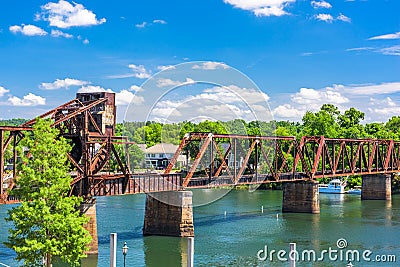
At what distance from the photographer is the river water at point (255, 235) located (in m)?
52.0

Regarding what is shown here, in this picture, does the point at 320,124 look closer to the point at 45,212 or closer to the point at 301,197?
the point at 301,197

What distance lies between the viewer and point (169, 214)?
198 ft

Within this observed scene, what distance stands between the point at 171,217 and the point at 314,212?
32540mm

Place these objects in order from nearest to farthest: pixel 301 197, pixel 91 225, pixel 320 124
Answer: pixel 91 225
pixel 301 197
pixel 320 124

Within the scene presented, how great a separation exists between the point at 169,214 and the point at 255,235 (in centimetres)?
1086

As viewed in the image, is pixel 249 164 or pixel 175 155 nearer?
pixel 175 155

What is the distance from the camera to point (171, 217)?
6031 cm

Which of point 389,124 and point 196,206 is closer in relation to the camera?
point 196,206

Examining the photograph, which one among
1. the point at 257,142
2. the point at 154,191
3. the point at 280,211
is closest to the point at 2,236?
the point at 154,191

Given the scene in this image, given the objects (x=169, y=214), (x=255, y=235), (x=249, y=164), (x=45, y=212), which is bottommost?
(x=255, y=235)

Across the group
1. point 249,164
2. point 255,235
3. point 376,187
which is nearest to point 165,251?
point 255,235

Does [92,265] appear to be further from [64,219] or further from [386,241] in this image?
[386,241]

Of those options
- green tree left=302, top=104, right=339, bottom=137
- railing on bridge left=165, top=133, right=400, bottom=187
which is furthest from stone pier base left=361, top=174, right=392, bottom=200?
green tree left=302, top=104, right=339, bottom=137

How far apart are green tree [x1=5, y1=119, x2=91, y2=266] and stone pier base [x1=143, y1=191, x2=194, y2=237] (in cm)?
2585
